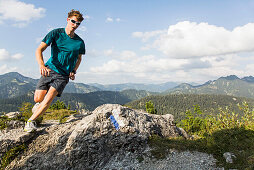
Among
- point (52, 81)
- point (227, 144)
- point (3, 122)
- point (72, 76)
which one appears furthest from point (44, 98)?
point (227, 144)

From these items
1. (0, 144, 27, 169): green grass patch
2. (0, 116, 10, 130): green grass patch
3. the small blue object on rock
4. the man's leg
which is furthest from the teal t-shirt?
(0, 116, 10, 130): green grass patch

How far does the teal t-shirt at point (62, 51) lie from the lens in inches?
241

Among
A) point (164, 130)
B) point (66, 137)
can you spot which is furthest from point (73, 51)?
point (164, 130)

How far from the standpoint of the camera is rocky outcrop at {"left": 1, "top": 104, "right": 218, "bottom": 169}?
6543mm

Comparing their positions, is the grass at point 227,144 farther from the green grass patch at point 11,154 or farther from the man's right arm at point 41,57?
the green grass patch at point 11,154

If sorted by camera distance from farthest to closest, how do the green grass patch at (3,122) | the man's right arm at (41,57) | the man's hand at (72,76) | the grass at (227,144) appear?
1. the green grass patch at (3,122)
2. the man's hand at (72,76)
3. the grass at (227,144)
4. the man's right arm at (41,57)

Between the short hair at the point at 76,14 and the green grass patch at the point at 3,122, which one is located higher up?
the short hair at the point at 76,14

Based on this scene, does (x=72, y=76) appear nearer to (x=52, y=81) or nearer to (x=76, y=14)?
(x=52, y=81)

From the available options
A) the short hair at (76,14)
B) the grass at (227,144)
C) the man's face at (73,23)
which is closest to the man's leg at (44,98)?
the man's face at (73,23)

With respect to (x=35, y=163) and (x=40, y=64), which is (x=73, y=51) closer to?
(x=40, y=64)

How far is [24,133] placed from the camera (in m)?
7.73

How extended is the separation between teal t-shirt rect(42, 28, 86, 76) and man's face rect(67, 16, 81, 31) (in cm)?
39

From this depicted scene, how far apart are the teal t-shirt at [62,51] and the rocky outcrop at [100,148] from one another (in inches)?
130

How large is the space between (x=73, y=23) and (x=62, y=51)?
48.2 inches
